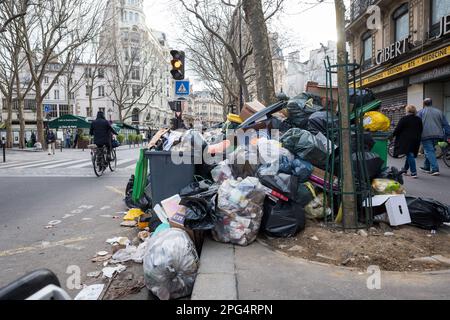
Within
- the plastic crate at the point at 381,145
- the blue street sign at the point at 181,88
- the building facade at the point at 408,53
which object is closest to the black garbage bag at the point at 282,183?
the plastic crate at the point at 381,145

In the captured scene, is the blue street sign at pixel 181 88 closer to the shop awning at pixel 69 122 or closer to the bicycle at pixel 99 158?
the bicycle at pixel 99 158

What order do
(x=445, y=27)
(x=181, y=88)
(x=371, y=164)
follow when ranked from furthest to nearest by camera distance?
(x=445, y=27) → (x=181, y=88) → (x=371, y=164)

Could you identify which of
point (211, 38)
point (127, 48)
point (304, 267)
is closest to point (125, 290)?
point (304, 267)

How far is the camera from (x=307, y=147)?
4.75 meters

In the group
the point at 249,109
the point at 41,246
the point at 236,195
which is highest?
the point at 249,109

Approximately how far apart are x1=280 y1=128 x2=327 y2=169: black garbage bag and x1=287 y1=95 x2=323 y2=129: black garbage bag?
91 centimetres

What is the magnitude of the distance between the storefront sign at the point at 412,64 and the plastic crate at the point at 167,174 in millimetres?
11596

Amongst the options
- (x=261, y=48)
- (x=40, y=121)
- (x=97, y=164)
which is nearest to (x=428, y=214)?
(x=261, y=48)

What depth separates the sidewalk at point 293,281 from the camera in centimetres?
268

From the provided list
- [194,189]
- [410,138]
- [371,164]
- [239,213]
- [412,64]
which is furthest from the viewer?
[412,64]

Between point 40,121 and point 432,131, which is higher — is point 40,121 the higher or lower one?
the higher one

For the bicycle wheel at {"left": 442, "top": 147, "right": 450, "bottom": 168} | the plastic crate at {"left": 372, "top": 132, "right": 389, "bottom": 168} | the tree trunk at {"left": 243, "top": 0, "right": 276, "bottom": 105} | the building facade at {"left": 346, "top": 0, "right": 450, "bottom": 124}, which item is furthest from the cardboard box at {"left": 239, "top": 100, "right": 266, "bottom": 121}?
the building facade at {"left": 346, "top": 0, "right": 450, "bottom": 124}

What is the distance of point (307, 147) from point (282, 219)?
3.84ft

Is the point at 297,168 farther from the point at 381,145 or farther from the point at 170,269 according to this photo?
the point at 170,269
